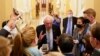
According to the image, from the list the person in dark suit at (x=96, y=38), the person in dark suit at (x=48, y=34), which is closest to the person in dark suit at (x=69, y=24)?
the person in dark suit at (x=48, y=34)

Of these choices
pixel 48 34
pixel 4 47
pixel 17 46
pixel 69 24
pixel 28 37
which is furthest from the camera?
pixel 69 24

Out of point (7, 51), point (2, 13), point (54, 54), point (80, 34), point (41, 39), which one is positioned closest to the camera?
point (7, 51)

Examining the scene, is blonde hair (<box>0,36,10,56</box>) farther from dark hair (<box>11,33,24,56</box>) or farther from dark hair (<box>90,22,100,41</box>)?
dark hair (<box>90,22,100,41</box>)

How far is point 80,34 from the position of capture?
14.1 ft

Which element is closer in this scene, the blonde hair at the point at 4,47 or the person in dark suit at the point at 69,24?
the blonde hair at the point at 4,47

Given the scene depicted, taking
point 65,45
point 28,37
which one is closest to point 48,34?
point 28,37

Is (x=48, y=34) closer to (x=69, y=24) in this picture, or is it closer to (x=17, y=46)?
(x=69, y=24)

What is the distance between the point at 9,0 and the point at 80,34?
184 inches

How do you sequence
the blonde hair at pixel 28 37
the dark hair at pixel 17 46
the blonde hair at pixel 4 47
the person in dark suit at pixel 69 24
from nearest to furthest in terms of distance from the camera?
the blonde hair at pixel 4 47 < the dark hair at pixel 17 46 < the blonde hair at pixel 28 37 < the person in dark suit at pixel 69 24

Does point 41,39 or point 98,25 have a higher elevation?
point 98,25

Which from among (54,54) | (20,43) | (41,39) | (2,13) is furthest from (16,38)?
(2,13)

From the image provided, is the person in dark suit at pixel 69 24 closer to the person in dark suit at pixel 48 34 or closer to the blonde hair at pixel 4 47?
the person in dark suit at pixel 48 34

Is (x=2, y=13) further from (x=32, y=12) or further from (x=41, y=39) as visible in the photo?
(x=41, y=39)

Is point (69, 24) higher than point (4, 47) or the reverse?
the reverse
